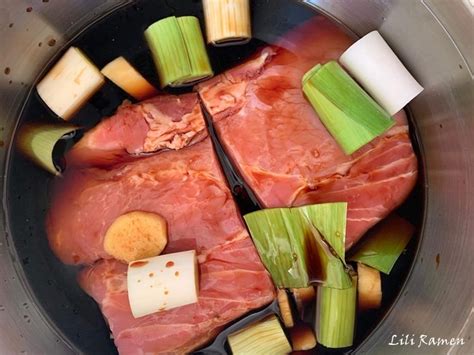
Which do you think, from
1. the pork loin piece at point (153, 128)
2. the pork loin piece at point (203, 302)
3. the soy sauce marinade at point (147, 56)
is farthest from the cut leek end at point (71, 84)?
the pork loin piece at point (203, 302)

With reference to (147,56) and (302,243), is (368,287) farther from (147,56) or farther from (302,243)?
(147,56)

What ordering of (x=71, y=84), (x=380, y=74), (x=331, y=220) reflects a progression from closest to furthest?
1. (x=331, y=220)
2. (x=380, y=74)
3. (x=71, y=84)

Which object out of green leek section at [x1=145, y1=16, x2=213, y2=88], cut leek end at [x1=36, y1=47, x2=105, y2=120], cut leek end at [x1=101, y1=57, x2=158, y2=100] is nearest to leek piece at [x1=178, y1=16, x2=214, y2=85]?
green leek section at [x1=145, y1=16, x2=213, y2=88]

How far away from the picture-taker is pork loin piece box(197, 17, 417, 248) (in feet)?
4.19

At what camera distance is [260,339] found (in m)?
1.36

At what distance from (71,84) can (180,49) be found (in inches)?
12.3

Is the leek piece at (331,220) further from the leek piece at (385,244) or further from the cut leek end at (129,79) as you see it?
the cut leek end at (129,79)

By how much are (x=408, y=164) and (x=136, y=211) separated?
26.5 inches

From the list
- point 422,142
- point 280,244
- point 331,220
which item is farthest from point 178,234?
point 422,142

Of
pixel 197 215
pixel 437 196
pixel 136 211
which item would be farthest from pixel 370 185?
pixel 136 211

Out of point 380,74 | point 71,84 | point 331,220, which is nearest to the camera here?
point 331,220

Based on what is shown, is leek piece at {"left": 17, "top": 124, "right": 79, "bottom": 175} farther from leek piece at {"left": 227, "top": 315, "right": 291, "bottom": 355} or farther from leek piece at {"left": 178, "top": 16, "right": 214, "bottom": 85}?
leek piece at {"left": 227, "top": 315, "right": 291, "bottom": 355}

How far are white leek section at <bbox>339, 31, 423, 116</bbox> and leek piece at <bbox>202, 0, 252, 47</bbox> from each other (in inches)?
11.2

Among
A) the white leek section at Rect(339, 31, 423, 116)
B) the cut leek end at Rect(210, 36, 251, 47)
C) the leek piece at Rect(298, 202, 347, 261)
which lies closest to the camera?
the leek piece at Rect(298, 202, 347, 261)
